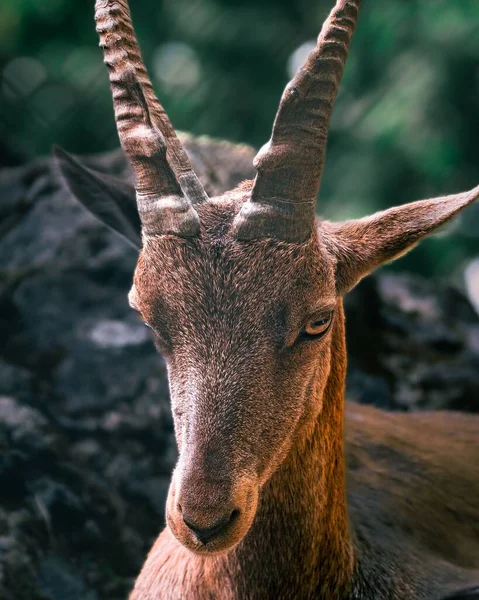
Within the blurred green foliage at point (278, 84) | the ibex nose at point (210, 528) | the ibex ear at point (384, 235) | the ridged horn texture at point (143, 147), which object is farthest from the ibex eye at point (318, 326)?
the blurred green foliage at point (278, 84)

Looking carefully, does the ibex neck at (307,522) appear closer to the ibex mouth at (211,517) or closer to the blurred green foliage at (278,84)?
the ibex mouth at (211,517)

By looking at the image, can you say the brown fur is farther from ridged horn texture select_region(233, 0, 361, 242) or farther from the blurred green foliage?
the blurred green foliage

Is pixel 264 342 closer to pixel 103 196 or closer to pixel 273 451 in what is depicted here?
pixel 273 451

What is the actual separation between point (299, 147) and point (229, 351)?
69 centimetres

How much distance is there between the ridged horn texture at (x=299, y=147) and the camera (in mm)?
2883

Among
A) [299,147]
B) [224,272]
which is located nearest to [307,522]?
[224,272]

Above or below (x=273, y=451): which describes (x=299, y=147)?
above

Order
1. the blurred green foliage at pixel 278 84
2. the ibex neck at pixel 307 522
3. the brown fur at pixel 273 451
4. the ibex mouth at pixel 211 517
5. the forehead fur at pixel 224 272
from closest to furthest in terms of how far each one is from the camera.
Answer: the ibex mouth at pixel 211 517 → the brown fur at pixel 273 451 → the forehead fur at pixel 224 272 → the ibex neck at pixel 307 522 → the blurred green foliage at pixel 278 84

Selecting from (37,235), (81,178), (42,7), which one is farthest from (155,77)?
(81,178)

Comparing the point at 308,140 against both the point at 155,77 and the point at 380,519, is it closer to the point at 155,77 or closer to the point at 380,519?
the point at 380,519

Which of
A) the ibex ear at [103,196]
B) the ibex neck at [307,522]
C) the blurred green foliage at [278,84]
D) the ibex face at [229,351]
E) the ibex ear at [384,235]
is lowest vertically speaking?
the ibex neck at [307,522]

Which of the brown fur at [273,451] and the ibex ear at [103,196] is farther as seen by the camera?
the ibex ear at [103,196]

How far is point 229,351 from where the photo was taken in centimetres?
285

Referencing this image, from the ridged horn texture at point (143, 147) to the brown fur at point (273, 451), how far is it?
0.07 m
